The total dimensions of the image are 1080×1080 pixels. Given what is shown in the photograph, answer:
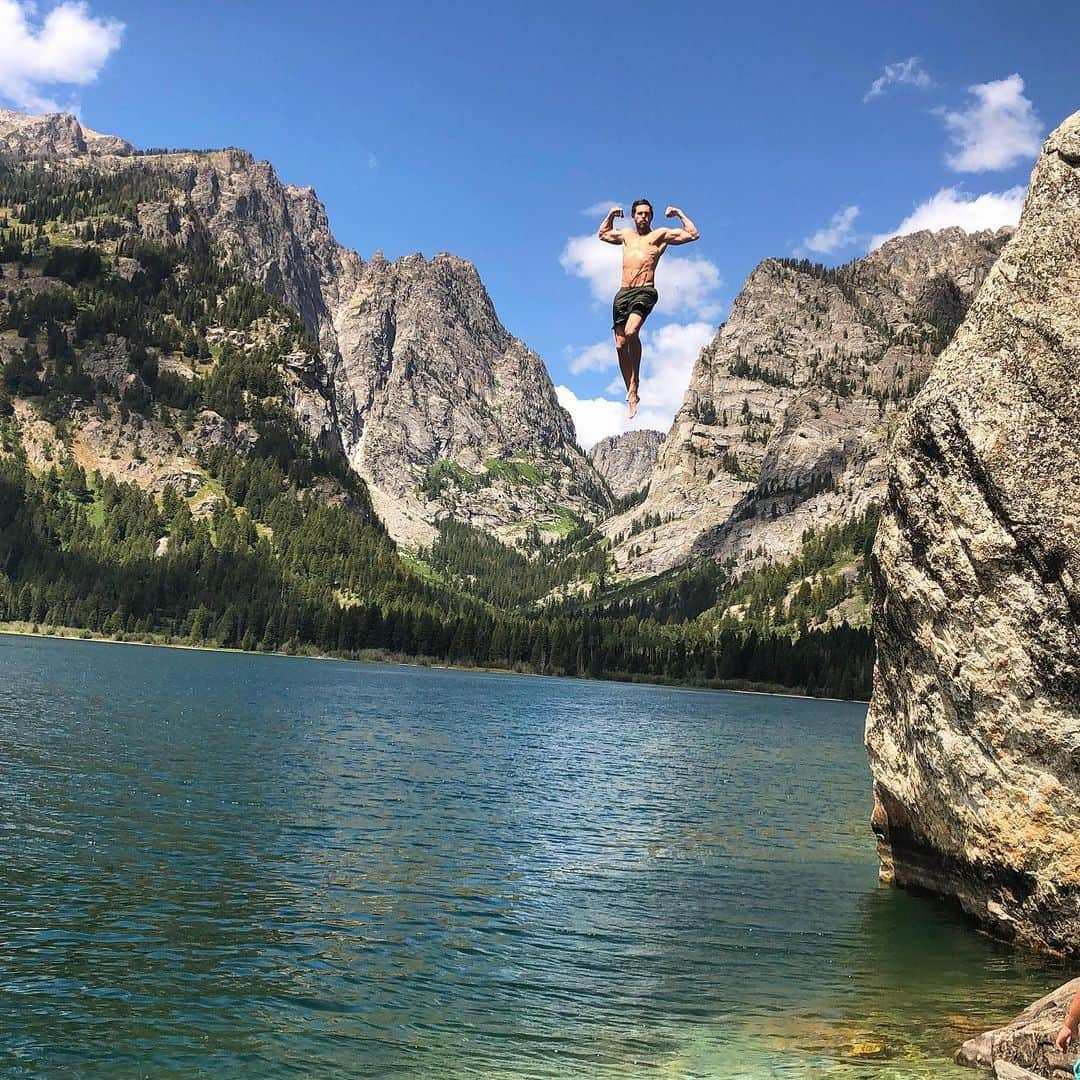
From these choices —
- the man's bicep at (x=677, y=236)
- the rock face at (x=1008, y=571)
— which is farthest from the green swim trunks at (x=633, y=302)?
the rock face at (x=1008, y=571)

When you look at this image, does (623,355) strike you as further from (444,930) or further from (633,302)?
(444,930)

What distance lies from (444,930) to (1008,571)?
17.6 meters

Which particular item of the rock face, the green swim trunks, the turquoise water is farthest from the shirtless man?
the turquoise water

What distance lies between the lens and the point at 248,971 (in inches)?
914

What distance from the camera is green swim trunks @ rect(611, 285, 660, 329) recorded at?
1470 centimetres

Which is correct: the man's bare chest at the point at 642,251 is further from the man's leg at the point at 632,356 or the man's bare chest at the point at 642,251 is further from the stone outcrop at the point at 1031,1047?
the stone outcrop at the point at 1031,1047

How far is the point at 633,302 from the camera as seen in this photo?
14.8 m

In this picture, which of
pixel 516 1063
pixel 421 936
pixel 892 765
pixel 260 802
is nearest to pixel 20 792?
pixel 260 802

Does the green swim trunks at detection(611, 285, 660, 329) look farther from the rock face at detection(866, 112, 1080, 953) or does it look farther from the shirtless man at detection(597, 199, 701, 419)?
the rock face at detection(866, 112, 1080, 953)

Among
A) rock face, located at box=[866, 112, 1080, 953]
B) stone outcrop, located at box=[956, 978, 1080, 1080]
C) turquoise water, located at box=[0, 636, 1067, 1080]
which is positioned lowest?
turquoise water, located at box=[0, 636, 1067, 1080]

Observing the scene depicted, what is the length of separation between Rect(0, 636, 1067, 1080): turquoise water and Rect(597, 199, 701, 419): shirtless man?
13017 mm

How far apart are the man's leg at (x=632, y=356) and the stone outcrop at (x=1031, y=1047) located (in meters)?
12.0

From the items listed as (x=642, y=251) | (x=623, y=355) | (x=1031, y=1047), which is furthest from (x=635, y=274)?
(x=1031, y=1047)

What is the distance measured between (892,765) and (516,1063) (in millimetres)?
16430
